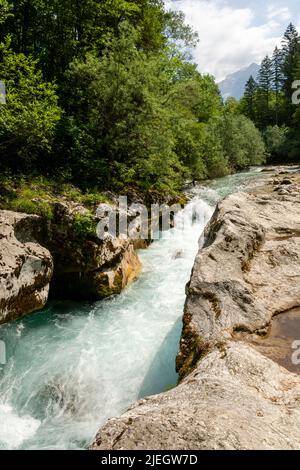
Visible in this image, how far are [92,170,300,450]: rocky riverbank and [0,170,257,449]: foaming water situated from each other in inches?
77.3

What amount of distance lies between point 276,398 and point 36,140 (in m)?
12.1

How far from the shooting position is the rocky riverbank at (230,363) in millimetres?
3043

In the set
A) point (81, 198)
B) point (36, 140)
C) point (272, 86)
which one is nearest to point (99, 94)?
point (36, 140)

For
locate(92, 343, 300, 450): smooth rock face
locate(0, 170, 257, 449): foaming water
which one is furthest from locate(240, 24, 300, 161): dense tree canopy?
locate(92, 343, 300, 450): smooth rock face

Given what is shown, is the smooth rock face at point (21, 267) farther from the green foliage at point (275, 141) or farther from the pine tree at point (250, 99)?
the pine tree at point (250, 99)

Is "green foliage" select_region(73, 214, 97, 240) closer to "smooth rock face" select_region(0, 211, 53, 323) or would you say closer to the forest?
"smooth rock face" select_region(0, 211, 53, 323)

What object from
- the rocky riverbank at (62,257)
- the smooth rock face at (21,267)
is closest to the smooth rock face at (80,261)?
the rocky riverbank at (62,257)

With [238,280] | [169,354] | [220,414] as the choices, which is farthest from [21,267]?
[220,414]

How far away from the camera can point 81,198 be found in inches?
471

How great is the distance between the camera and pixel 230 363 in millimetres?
4402

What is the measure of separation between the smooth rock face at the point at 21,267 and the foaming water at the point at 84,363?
95 centimetres

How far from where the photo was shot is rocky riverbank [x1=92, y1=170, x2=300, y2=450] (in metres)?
3.04

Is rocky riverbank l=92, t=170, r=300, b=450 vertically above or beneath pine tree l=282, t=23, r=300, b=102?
beneath

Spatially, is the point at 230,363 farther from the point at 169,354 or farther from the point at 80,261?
the point at 80,261
